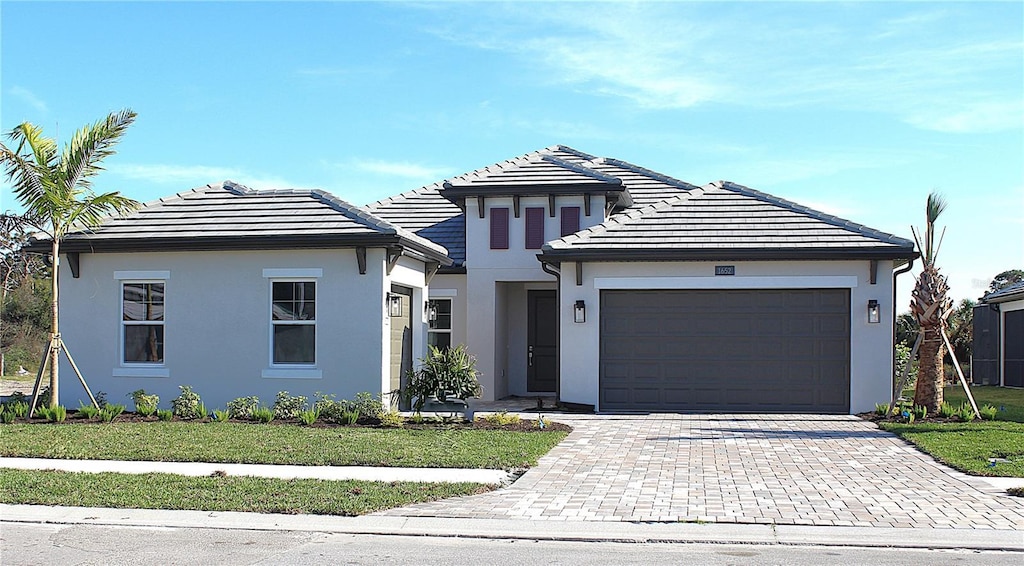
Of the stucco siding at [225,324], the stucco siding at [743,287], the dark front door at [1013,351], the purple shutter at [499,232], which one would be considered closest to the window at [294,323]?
the stucco siding at [225,324]

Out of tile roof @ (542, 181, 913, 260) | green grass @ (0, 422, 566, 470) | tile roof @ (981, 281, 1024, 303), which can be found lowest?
green grass @ (0, 422, 566, 470)

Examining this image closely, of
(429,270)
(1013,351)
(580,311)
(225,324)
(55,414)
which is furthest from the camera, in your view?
(1013,351)

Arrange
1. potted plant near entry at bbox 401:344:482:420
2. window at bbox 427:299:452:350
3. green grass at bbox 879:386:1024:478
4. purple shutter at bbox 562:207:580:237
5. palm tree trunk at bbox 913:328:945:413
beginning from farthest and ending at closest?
window at bbox 427:299:452:350 → purple shutter at bbox 562:207:580:237 → palm tree trunk at bbox 913:328:945:413 → potted plant near entry at bbox 401:344:482:420 → green grass at bbox 879:386:1024:478

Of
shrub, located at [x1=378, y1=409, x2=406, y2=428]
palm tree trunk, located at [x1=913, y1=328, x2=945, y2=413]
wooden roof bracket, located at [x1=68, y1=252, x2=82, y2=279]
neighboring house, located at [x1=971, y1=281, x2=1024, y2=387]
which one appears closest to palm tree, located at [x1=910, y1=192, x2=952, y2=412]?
palm tree trunk, located at [x1=913, y1=328, x2=945, y2=413]

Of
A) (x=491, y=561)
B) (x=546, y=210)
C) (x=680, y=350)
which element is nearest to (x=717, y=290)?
(x=680, y=350)

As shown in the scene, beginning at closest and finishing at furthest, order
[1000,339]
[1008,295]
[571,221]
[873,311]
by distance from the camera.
→ [873,311] < [571,221] < [1008,295] < [1000,339]

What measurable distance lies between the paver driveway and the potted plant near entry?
2.01m

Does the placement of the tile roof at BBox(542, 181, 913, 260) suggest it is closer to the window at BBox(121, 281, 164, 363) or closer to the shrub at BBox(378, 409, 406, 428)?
the shrub at BBox(378, 409, 406, 428)

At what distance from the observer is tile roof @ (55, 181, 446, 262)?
1689 cm

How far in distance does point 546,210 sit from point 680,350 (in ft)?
15.4

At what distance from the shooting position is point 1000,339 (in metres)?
30.0

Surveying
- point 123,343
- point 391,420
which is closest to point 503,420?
point 391,420

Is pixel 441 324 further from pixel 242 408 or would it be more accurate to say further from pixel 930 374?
pixel 930 374

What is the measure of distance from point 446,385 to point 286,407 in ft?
8.94
